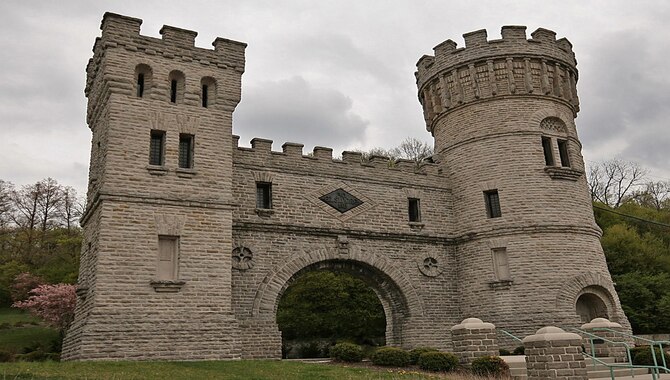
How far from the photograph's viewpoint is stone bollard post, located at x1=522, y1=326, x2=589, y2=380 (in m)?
12.4

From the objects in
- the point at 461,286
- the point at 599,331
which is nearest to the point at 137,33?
the point at 461,286

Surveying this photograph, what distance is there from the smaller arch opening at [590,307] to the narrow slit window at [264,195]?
11615mm

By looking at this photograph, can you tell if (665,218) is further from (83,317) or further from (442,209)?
(83,317)

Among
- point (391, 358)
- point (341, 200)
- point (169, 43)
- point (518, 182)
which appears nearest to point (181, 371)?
point (391, 358)

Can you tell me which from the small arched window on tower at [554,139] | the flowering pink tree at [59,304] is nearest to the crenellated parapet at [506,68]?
the small arched window on tower at [554,139]

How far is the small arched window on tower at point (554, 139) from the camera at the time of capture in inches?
874

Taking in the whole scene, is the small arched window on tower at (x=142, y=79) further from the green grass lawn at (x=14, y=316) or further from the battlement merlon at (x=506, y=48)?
the green grass lawn at (x=14, y=316)

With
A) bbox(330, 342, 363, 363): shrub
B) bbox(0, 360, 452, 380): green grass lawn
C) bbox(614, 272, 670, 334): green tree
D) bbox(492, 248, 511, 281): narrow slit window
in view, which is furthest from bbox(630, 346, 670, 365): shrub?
bbox(614, 272, 670, 334): green tree

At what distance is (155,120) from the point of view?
17203 mm

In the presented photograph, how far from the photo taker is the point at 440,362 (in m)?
15.1

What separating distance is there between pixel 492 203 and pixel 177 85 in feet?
40.2

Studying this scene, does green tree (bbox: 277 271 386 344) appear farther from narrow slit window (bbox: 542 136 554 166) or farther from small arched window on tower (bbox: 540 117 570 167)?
small arched window on tower (bbox: 540 117 570 167)

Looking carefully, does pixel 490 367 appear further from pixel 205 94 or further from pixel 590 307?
pixel 205 94

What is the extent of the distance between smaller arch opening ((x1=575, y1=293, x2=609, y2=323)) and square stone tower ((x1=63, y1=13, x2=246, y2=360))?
12.6 meters
